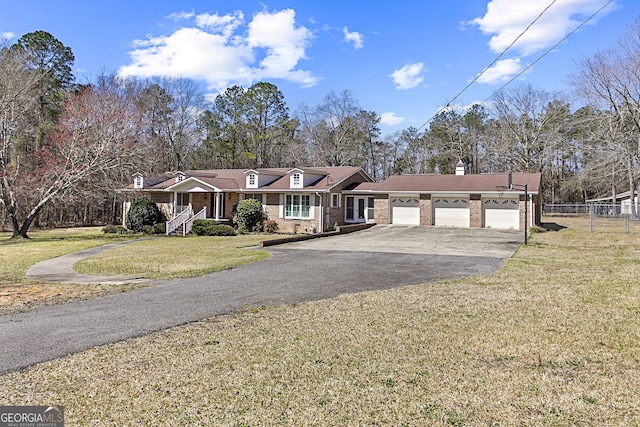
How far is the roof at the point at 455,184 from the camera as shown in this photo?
26.8m

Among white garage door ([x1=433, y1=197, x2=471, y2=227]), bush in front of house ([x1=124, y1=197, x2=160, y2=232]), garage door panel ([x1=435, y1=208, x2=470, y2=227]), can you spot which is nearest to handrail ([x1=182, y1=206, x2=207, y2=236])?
bush in front of house ([x1=124, y1=197, x2=160, y2=232])

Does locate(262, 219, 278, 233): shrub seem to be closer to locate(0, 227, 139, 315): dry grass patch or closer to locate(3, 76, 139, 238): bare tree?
locate(3, 76, 139, 238): bare tree

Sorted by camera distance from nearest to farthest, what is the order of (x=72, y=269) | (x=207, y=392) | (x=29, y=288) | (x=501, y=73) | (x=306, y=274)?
(x=207, y=392)
(x=29, y=288)
(x=306, y=274)
(x=72, y=269)
(x=501, y=73)

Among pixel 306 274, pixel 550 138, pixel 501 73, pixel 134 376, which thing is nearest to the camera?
pixel 134 376

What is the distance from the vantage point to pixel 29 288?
374 inches

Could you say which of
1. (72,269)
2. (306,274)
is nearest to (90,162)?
(72,269)

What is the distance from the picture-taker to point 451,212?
2795 centimetres

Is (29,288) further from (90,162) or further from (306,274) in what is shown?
(90,162)

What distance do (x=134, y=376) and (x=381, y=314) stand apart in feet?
12.6

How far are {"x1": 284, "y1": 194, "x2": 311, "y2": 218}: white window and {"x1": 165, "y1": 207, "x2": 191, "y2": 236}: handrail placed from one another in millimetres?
6462

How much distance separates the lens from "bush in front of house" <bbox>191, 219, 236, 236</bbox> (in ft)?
83.7

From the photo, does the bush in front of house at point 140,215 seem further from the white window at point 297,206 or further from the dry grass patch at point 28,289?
the dry grass patch at point 28,289

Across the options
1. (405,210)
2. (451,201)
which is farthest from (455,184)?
(405,210)

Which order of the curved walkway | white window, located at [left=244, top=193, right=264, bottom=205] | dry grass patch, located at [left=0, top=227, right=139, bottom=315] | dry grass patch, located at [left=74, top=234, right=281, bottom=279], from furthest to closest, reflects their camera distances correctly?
1. white window, located at [left=244, top=193, right=264, bottom=205]
2. dry grass patch, located at [left=74, top=234, right=281, bottom=279]
3. the curved walkway
4. dry grass patch, located at [left=0, top=227, right=139, bottom=315]
